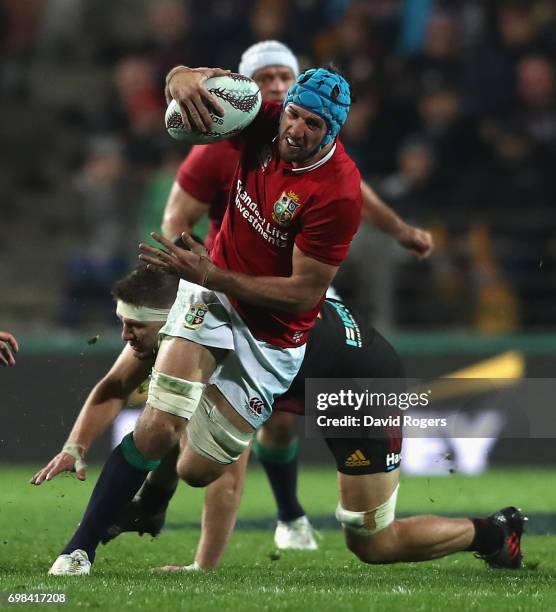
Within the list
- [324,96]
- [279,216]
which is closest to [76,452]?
[279,216]

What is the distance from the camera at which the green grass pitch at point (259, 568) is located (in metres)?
5.15

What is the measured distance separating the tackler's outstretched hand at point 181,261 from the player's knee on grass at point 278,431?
2131 mm

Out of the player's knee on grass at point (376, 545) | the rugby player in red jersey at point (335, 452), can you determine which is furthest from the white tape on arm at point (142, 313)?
the player's knee on grass at point (376, 545)

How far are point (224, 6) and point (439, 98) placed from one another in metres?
2.76

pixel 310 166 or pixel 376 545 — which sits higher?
pixel 310 166

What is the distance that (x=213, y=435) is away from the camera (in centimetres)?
590

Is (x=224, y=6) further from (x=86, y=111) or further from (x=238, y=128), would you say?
(x=238, y=128)

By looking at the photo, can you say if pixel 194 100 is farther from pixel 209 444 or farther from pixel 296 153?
pixel 209 444

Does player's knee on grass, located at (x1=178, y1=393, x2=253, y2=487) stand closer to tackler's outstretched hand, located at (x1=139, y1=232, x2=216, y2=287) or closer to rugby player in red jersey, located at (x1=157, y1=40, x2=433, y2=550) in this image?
tackler's outstretched hand, located at (x1=139, y1=232, x2=216, y2=287)

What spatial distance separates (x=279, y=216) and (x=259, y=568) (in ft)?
5.67

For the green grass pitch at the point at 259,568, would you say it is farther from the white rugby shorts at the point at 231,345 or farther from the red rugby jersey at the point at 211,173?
the red rugby jersey at the point at 211,173

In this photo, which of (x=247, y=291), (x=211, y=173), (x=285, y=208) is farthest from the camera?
(x=211, y=173)

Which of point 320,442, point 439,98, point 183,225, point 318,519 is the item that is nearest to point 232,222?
point 183,225

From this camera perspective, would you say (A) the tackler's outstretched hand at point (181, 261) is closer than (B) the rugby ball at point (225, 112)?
Yes
